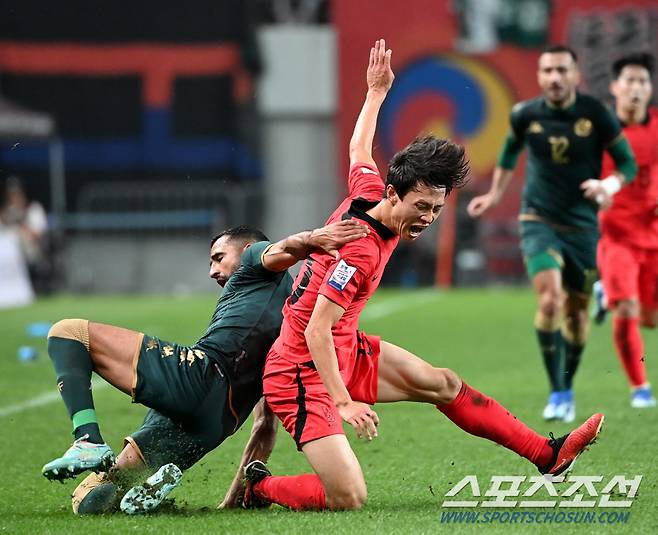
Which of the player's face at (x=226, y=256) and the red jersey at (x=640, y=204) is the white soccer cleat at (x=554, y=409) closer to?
the red jersey at (x=640, y=204)

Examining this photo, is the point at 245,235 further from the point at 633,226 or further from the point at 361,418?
the point at 633,226

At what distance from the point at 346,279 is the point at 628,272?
14.1ft

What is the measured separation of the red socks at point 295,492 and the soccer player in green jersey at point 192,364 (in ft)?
0.98

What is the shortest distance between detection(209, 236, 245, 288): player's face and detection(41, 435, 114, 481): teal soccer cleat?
1.19 metres

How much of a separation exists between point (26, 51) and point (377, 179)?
2021 centimetres

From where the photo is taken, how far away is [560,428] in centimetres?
823

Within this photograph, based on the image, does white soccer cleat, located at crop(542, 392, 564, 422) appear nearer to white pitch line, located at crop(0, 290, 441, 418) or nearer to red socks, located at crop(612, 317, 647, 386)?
red socks, located at crop(612, 317, 647, 386)

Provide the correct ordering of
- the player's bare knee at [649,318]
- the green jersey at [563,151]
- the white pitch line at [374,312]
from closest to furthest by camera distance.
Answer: the green jersey at [563,151], the white pitch line at [374,312], the player's bare knee at [649,318]

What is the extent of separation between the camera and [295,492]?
18.9ft

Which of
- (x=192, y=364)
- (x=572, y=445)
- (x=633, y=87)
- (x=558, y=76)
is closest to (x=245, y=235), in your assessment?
(x=192, y=364)

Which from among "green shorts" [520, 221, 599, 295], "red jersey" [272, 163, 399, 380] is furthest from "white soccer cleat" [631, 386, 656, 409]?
"red jersey" [272, 163, 399, 380]

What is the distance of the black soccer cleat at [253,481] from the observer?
231 inches

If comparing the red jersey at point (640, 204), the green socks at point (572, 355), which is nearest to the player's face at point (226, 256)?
the green socks at point (572, 355)

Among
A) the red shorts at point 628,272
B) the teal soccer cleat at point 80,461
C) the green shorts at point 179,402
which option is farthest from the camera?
the red shorts at point 628,272
